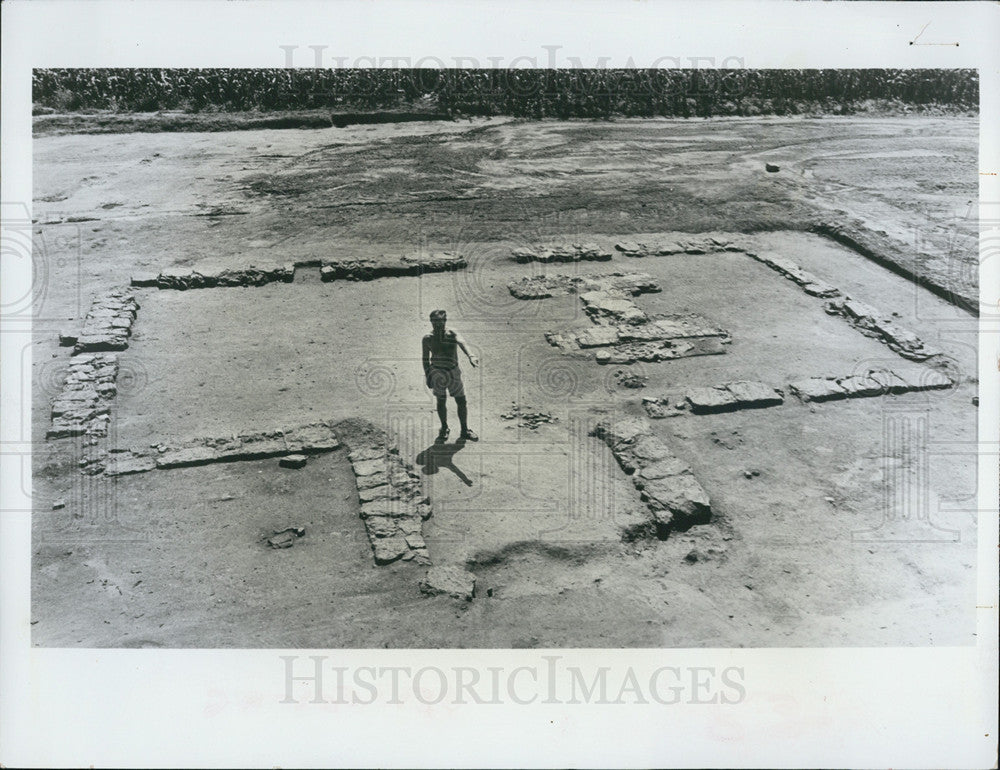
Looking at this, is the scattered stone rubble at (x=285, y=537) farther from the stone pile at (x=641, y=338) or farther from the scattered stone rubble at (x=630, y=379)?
the stone pile at (x=641, y=338)

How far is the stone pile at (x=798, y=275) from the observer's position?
447 inches

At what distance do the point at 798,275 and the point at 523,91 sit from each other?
911 cm

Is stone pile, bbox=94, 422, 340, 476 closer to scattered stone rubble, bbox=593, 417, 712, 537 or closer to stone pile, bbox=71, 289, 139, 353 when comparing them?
stone pile, bbox=71, 289, 139, 353

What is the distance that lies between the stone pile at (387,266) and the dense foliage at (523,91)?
5365mm

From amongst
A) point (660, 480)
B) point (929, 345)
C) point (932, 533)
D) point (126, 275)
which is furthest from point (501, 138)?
point (932, 533)

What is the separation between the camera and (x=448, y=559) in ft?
22.6

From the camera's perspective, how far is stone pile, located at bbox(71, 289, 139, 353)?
31.2ft

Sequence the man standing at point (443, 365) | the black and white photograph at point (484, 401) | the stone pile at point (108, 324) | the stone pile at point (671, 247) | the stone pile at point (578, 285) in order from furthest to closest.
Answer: the stone pile at point (671, 247) → the stone pile at point (578, 285) → the stone pile at point (108, 324) → the man standing at point (443, 365) → the black and white photograph at point (484, 401)

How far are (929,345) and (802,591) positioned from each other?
504cm

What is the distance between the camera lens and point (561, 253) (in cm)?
1234

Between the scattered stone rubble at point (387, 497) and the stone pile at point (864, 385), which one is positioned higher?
the stone pile at point (864, 385)

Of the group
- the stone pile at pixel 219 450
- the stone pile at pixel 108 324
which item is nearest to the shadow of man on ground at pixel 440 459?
the stone pile at pixel 219 450

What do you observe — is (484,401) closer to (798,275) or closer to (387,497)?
(387,497)

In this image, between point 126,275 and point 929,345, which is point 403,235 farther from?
point 929,345
